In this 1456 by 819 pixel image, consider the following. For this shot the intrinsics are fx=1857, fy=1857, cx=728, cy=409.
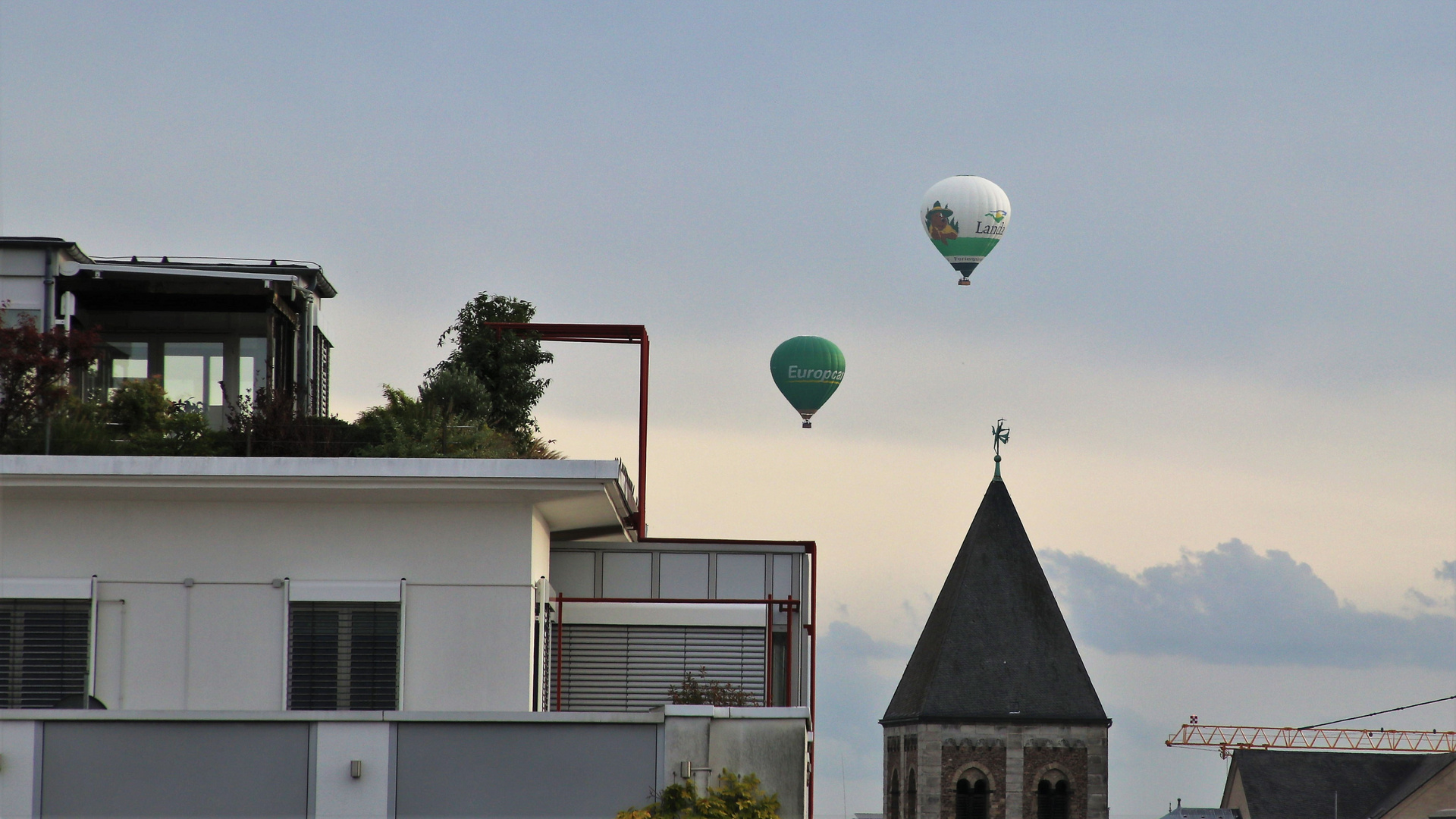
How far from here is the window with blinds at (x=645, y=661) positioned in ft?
68.6

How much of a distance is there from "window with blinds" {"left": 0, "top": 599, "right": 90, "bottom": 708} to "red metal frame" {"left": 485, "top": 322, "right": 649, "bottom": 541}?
6176 mm

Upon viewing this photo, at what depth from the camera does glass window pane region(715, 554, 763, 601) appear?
21.4m

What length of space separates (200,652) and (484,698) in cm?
266

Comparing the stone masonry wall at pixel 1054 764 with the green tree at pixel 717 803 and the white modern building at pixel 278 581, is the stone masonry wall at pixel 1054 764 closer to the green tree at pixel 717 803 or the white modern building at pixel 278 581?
the white modern building at pixel 278 581

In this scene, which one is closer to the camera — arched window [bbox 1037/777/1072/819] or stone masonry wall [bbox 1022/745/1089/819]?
stone masonry wall [bbox 1022/745/1089/819]

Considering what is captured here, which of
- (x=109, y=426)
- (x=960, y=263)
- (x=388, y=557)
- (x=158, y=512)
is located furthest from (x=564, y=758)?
(x=960, y=263)

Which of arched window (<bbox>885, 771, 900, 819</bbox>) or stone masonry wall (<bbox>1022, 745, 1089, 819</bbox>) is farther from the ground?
stone masonry wall (<bbox>1022, 745, 1089, 819</bbox>)

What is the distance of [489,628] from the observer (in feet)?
56.5

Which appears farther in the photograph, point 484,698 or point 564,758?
point 484,698

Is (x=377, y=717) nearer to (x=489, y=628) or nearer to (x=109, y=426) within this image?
(x=489, y=628)

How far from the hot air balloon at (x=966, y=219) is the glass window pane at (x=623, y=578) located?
48.1m

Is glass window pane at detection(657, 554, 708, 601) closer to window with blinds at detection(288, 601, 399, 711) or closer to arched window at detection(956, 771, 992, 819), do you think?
window with blinds at detection(288, 601, 399, 711)

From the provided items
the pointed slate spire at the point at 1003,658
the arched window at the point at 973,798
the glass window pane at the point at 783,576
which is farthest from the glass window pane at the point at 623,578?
the arched window at the point at 973,798

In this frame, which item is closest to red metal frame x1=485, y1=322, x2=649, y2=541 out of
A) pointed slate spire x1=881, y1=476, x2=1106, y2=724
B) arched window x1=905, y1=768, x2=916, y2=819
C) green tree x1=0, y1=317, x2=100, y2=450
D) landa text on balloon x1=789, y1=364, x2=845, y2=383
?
green tree x1=0, y1=317, x2=100, y2=450
